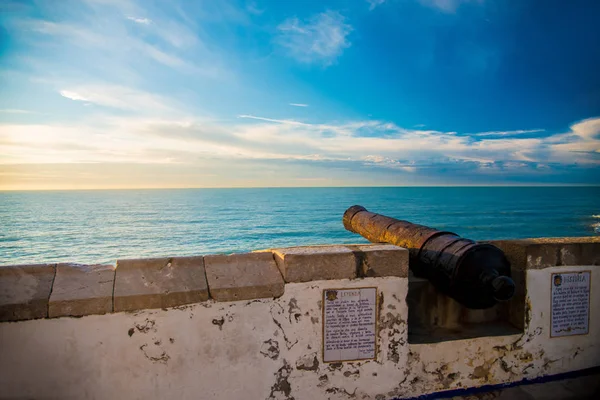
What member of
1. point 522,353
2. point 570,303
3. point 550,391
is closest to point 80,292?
point 522,353

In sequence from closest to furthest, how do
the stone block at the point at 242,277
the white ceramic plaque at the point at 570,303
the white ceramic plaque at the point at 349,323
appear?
the stone block at the point at 242,277, the white ceramic plaque at the point at 349,323, the white ceramic plaque at the point at 570,303

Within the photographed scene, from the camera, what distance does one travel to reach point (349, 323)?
3451 mm

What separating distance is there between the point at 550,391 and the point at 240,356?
10.5 ft

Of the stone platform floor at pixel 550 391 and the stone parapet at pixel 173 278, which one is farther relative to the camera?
the stone platform floor at pixel 550 391

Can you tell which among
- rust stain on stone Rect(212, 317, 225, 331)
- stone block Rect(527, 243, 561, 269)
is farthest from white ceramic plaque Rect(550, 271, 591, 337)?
rust stain on stone Rect(212, 317, 225, 331)

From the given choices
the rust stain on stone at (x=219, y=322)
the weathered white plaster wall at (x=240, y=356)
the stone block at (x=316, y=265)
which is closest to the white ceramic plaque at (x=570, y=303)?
the weathered white plaster wall at (x=240, y=356)

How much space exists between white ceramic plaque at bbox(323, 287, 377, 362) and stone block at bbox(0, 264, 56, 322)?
88.2 inches

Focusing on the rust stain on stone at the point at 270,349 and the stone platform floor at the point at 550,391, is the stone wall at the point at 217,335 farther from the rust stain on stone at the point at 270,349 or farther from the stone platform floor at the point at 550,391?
the stone platform floor at the point at 550,391

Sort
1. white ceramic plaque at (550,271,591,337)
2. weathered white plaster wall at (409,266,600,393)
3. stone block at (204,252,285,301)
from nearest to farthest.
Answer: stone block at (204,252,285,301) < weathered white plaster wall at (409,266,600,393) < white ceramic plaque at (550,271,591,337)

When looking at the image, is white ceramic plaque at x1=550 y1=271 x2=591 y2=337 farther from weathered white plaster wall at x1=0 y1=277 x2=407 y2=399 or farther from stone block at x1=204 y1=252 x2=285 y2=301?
stone block at x1=204 y1=252 x2=285 y2=301

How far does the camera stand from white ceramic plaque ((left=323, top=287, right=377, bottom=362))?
3.41 m

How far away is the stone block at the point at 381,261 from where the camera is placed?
11.3 ft

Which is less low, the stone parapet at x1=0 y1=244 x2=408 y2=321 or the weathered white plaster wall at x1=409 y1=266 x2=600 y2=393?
the stone parapet at x1=0 y1=244 x2=408 y2=321

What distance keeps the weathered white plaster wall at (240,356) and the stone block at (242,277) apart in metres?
0.09
